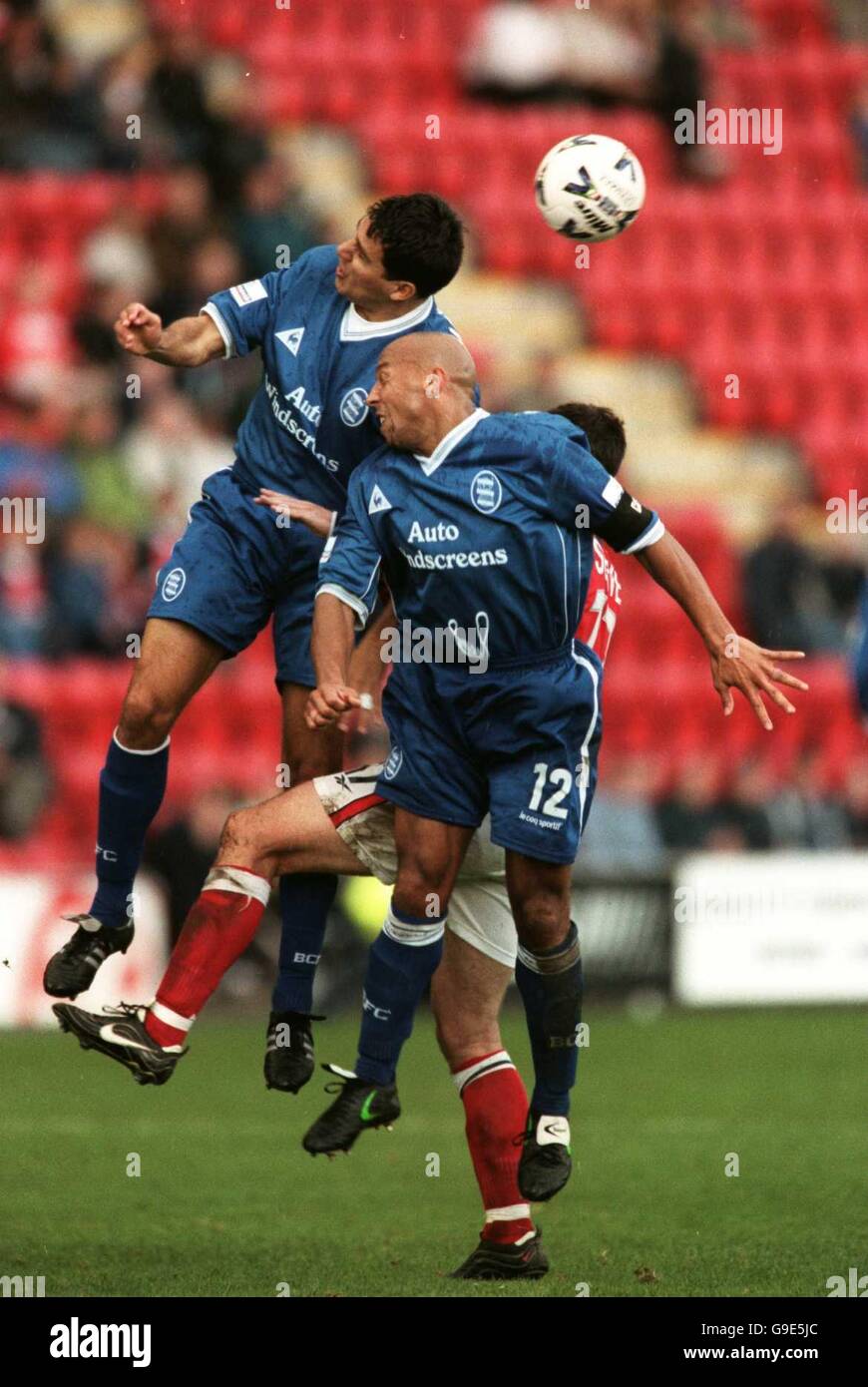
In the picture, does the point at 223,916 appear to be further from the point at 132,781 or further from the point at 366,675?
the point at 366,675

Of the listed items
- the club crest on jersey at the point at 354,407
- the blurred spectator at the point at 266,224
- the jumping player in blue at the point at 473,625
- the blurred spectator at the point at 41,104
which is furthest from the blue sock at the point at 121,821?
the blurred spectator at the point at 41,104

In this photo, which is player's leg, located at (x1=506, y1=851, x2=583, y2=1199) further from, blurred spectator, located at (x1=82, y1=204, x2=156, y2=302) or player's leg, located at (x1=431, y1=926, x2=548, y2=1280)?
blurred spectator, located at (x1=82, y1=204, x2=156, y2=302)

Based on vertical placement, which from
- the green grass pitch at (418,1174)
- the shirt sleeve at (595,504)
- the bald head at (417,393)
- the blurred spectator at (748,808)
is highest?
the bald head at (417,393)

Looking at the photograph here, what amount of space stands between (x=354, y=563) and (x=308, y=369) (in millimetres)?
875

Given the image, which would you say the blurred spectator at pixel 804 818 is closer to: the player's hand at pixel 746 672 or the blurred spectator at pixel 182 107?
the blurred spectator at pixel 182 107

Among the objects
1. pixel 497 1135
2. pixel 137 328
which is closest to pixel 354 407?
pixel 137 328

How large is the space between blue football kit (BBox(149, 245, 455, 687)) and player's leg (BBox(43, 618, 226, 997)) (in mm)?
95

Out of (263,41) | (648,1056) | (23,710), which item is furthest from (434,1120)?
(263,41)

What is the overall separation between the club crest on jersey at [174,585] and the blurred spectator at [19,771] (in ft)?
22.3

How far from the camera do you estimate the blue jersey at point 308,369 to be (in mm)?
7496

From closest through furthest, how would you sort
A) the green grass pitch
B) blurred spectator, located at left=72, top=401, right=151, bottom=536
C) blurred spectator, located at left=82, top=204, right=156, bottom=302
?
the green grass pitch
blurred spectator, located at left=72, top=401, right=151, bottom=536
blurred spectator, located at left=82, top=204, right=156, bottom=302

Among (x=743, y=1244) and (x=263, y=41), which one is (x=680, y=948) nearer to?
(x=743, y=1244)

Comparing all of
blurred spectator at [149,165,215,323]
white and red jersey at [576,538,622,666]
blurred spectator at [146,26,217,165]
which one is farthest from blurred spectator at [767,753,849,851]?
white and red jersey at [576,538,622,666]

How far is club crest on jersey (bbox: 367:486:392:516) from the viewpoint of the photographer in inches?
276
